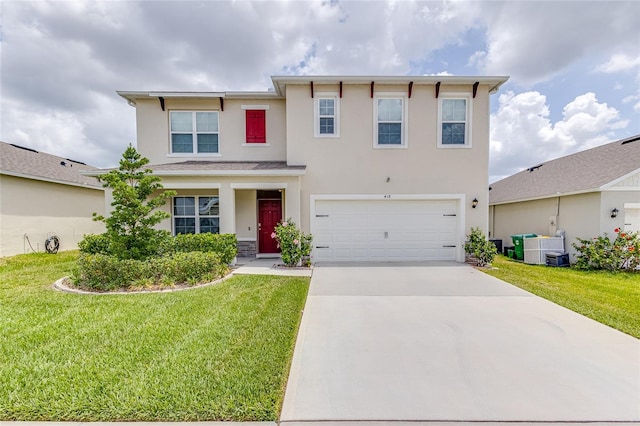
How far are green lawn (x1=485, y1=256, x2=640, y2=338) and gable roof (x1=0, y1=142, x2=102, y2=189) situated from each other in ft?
47.7

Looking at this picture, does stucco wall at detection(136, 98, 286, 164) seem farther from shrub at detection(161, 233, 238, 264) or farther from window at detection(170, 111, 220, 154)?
shrub at detection(161, 233, 238, 264)

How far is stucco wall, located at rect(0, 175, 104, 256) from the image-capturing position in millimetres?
10008

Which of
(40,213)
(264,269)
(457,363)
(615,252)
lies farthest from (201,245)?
(615,252)

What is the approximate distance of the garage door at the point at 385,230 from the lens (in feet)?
31.4

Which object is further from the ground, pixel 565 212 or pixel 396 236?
pixel 565 212

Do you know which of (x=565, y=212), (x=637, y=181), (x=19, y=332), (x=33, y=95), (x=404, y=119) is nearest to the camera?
(x=19, y=332)

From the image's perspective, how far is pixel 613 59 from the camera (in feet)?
30.5

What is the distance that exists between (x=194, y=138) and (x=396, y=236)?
8728 millimetres

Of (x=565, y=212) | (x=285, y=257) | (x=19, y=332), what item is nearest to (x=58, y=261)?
(x=19, y=332)

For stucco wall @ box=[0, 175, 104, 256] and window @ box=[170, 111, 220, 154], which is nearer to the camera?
stucco wall @ box=[0, 175, 104, 256]

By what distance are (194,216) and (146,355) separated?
759 cm

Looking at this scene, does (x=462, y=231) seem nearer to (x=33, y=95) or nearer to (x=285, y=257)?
(x=285, y=257)

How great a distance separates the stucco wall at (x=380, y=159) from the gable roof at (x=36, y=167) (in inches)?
324

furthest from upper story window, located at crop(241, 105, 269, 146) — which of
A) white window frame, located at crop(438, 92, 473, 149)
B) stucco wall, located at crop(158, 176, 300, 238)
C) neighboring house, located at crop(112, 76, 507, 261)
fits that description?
white window frame, located at crop(438, 92, 473, 149)
